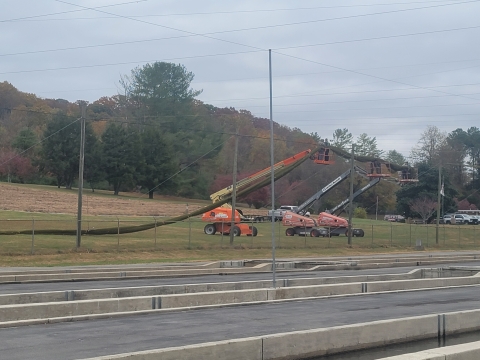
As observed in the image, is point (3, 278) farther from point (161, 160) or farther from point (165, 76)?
point (165, 76)

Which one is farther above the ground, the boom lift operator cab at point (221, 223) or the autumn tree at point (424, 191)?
the autumn tree at point (424, 191)

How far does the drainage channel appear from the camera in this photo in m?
11.0

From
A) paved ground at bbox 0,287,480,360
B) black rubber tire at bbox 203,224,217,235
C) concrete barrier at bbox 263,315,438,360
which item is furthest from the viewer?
black rubber tire at bbox 203,224,217,235

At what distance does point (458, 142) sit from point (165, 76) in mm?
56209

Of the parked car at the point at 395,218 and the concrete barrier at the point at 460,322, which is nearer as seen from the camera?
the concrete barrier at the point at 460,322

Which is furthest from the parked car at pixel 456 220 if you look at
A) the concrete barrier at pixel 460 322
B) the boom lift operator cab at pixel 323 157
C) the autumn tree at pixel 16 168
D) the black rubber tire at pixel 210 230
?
the concrete barrier at pixel 460 322

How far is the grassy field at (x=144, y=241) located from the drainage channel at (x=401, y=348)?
25.4 metres

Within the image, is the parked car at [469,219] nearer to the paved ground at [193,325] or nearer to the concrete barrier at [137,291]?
the concrete barrier at [137,291]

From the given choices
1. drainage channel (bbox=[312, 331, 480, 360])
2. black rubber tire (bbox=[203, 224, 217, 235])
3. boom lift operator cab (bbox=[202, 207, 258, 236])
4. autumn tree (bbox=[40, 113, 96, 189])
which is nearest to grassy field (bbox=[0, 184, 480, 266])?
black rubber tire (bbox=[203, 224, 217, 235])

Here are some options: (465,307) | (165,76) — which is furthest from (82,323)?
(165,76)

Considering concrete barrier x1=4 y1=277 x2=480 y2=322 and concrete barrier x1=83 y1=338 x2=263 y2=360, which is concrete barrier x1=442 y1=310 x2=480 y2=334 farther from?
concrete barrier x1=83 y1=338 x2=263 y2=360

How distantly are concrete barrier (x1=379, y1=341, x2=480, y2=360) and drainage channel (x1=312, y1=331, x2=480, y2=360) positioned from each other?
1.64 m

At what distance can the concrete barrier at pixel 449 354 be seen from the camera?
8.84 m

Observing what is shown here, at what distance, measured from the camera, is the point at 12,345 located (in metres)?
10.6
